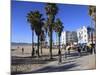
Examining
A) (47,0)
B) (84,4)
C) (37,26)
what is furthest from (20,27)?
(84,4)

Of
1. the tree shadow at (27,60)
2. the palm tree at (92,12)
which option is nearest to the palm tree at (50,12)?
the tree shadow at (27,60)

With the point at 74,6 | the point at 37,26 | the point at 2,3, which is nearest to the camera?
the point at 2,3

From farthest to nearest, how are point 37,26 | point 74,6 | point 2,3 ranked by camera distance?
point 74,6
point 37,26
point 2,3

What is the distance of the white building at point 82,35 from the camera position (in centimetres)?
335

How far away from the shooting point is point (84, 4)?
3379mm

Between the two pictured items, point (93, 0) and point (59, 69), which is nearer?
point (59, 69)

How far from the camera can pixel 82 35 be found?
11.1ft

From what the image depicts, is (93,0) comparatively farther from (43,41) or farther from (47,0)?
(43,41)

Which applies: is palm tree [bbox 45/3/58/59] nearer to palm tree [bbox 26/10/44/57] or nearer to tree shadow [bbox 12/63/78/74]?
palm tree [bbox 26/10/44/57]

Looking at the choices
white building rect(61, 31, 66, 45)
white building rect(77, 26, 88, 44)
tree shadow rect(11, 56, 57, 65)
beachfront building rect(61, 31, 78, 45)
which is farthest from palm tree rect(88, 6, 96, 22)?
tree shadow rect(11, 56, 57, 65)

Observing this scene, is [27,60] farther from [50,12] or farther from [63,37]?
[50,12]

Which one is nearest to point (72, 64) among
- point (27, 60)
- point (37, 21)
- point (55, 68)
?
point (55, 68)

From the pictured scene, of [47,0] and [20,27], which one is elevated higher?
[47,0]

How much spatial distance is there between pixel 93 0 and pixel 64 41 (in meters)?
0.81
